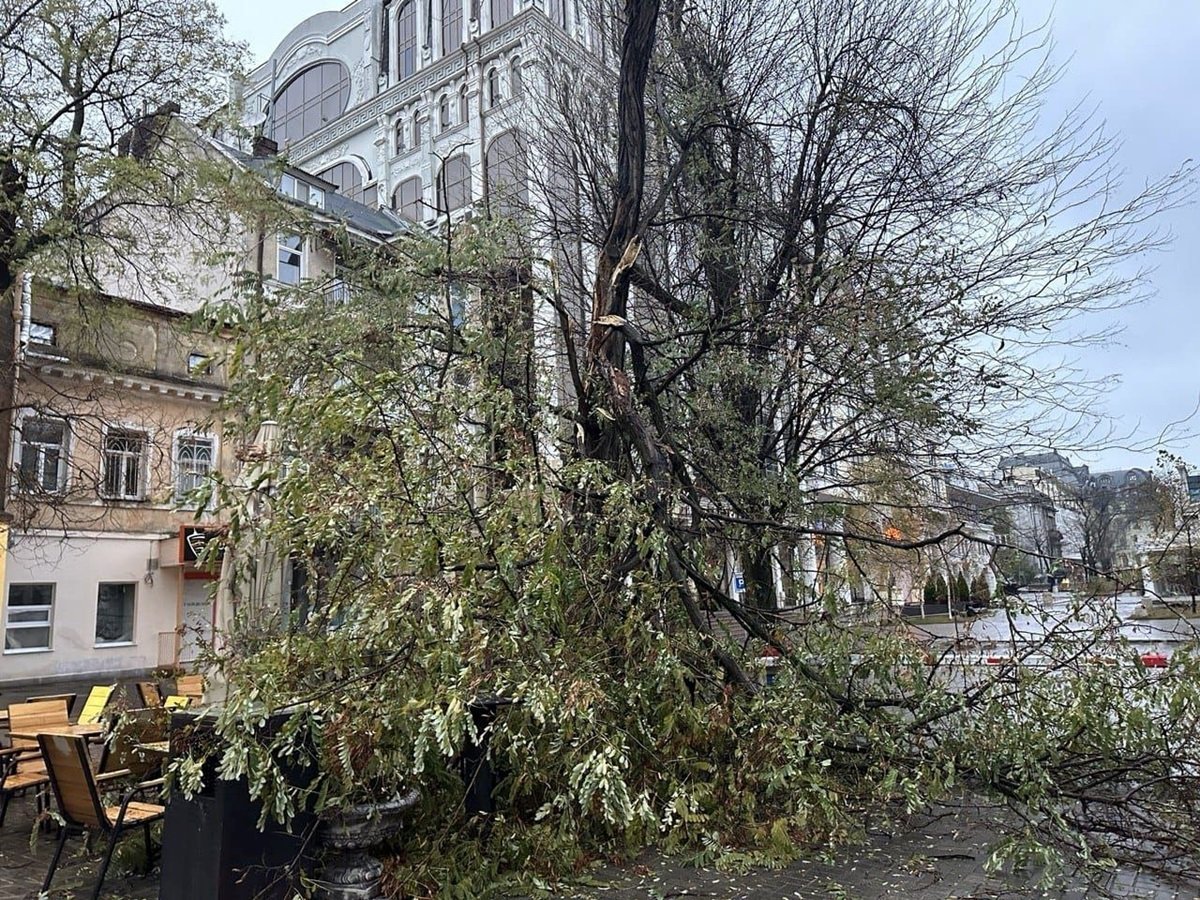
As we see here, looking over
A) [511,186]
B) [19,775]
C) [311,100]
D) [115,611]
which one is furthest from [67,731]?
[311,100]

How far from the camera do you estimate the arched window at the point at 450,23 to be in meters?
29.6

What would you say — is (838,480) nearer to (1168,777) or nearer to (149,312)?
(1168,777)

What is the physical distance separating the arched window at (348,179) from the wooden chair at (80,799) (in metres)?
29.9

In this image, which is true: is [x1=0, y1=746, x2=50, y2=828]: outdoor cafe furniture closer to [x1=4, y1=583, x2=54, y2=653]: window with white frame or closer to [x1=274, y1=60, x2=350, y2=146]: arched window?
[x1=4, y1=583, x2=54, y2=653]: window with white frame

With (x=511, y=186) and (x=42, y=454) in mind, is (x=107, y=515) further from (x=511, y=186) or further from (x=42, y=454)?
(x=511, y=186)

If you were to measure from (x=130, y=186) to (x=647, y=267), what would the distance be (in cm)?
775

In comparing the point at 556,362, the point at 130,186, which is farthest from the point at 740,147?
the point at 130,186

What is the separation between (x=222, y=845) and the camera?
3.90m

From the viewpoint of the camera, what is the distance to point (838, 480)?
30.5ft

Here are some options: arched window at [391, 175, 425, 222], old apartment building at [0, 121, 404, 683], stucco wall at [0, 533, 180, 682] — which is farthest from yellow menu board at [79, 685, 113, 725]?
arched window at [391, 175, 425, 222]

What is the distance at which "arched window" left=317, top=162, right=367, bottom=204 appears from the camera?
32219 mm

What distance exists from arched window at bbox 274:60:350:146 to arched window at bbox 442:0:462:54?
622 centimetres

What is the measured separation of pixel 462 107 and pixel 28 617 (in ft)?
65.4

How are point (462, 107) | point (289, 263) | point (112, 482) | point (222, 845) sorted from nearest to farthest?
point (222, 845), point (112, 482), point (289, 263), point (462, 107)
